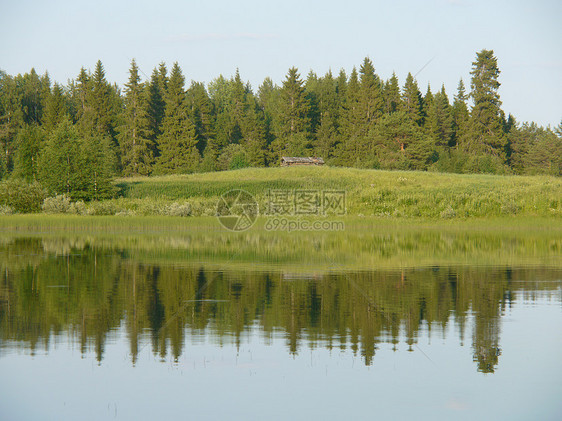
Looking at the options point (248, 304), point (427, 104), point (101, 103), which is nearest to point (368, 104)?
point (427, 104)

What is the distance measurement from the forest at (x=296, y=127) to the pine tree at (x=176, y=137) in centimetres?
Result: 18

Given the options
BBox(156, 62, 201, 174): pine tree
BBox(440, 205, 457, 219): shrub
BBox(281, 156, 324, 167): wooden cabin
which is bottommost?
BBox(440, 205, 457, 219): shrub

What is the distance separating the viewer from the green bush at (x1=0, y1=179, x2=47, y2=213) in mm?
64000

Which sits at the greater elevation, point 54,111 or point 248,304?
point 54,111

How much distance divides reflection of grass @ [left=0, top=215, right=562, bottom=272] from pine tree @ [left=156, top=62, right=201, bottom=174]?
54.5 m

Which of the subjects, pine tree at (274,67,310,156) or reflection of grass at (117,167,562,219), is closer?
reflection of grass at (117,167,562,219)

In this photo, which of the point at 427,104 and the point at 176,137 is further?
the point at 427,104

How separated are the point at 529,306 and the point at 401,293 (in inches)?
147

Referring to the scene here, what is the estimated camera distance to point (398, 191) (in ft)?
228

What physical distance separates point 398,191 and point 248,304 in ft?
173

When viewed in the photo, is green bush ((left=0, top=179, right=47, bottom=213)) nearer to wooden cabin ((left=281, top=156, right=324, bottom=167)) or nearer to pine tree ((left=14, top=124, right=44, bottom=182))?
pine tree ((left=14, top=124, right=44, bottom=182))

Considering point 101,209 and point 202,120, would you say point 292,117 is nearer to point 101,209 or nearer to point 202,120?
point 202,120

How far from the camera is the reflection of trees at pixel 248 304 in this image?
14.8m

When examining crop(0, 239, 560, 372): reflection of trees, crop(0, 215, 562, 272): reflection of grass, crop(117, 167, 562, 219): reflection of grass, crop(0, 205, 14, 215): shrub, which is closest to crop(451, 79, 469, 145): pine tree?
crop(117, 167, 562, 219): reflection of grass
